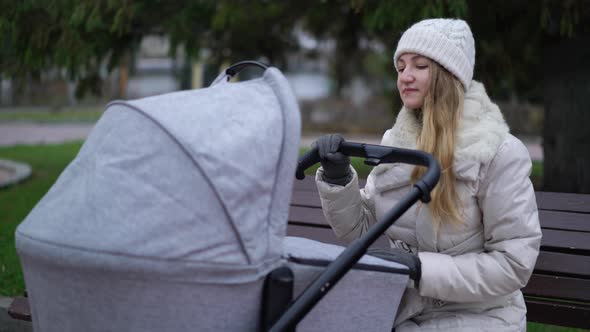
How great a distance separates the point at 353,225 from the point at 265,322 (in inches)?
36.0

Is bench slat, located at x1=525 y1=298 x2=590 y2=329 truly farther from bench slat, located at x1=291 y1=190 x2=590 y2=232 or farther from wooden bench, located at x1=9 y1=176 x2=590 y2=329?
bench slat, located at x1=291 y1=190 x2=590 y2=232

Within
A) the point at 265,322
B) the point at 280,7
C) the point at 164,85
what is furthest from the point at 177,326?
the point at 164,85

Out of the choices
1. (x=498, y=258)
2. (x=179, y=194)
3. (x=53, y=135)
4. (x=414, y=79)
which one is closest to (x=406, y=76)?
(x=414, y=79)

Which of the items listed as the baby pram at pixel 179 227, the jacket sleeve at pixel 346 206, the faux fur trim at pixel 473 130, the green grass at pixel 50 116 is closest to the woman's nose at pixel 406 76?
the faux fur trim at pixel 473 130

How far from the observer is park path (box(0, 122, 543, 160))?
1622cm

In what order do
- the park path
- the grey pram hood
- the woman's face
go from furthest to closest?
the park path
the woman's face
the grey pram hood

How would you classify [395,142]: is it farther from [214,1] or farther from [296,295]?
[214,1]

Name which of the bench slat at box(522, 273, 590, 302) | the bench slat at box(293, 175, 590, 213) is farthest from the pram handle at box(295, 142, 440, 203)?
the bench slat at box(293, 175, 590, 213)

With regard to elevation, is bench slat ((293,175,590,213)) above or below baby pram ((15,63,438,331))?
below

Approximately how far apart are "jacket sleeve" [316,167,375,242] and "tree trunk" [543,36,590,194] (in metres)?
4.15

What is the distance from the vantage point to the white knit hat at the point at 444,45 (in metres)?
2.84

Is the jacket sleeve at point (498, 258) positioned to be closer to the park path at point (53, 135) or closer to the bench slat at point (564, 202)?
the bench slat at point (564, 202)

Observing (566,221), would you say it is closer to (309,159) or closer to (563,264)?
(563,264)

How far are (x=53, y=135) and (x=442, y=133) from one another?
16227 mm
